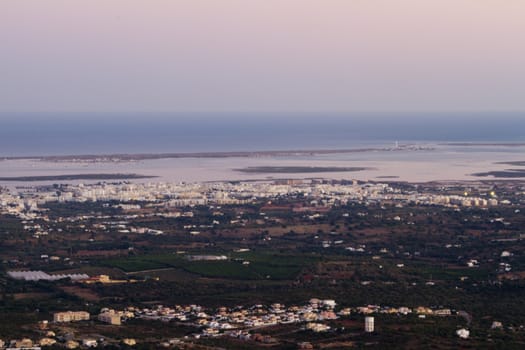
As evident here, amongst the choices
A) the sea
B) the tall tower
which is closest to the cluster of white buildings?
the sea

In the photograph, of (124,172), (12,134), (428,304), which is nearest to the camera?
(428,304)

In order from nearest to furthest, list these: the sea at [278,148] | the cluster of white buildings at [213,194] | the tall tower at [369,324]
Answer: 1. the tall tower at [369,324]
2. the cluster of white buildings at [213,194]
3. the sea at [278,148]

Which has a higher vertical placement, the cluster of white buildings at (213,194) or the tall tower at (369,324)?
the cluster of white buildings at (213,194)

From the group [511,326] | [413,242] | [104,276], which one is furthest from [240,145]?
[511,326]

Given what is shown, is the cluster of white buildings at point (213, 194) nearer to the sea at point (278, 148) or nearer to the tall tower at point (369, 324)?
the sea at point (278, 148)

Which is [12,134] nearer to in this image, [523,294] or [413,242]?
[413,242]

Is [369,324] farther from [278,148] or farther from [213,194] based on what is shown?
[278,148]

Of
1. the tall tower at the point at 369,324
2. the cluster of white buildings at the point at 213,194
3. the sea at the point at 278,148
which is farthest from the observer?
the sea at the point at 278,148

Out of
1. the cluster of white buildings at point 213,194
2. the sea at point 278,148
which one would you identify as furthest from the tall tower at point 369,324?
the sea at point 278,148

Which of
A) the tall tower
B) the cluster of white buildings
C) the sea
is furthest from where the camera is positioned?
the sea

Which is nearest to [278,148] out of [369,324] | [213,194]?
[213,194]

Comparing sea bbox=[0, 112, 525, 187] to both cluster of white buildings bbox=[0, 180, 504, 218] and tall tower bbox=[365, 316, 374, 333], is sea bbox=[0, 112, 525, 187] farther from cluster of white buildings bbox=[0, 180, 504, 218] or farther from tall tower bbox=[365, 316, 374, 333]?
tall tower bbox=[365, 316, 374, 333]
